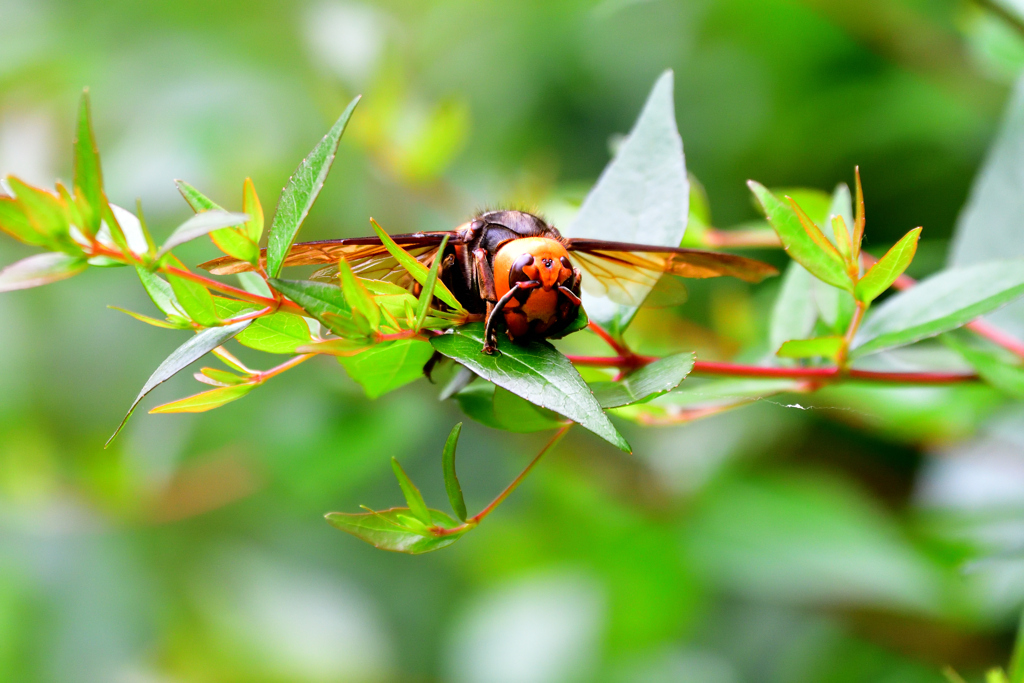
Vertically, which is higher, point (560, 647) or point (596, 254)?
point (596, 254)

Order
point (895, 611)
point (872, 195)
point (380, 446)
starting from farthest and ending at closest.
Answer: point (872, 195) → point (895, 611) → point (380, 446)

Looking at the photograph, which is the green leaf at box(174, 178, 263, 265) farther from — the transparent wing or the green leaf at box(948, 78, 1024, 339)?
the green leaf at box(948, 78, 1024, 339)

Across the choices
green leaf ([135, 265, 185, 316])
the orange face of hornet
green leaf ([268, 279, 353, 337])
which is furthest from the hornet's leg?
green leaf ([135, 265, 185, 316])

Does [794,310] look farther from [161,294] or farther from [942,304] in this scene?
[161,294]

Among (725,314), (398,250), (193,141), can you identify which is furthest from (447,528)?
(193,141)

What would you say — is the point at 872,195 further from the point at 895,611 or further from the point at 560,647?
the point at 560,647

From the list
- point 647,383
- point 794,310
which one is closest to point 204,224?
point 647,383

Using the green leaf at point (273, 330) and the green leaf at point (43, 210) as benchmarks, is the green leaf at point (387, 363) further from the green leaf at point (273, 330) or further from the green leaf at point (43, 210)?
the green leaf at point (43, 210)
